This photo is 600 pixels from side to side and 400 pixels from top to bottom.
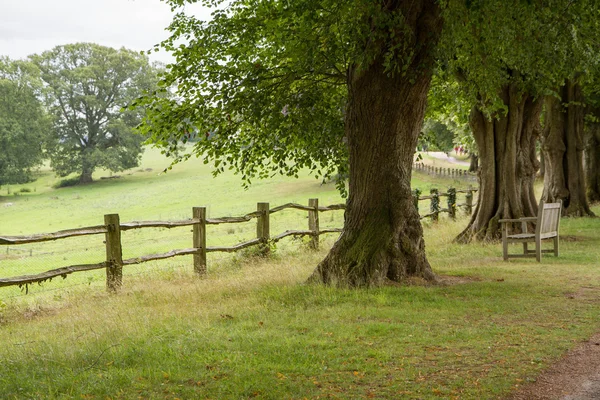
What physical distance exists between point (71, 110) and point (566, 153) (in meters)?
57.9

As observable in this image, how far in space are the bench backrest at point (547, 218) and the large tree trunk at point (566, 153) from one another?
33.5 ft

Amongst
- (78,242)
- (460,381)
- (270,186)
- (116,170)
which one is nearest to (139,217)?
A: (78,242)

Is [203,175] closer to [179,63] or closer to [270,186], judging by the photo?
[270,186]

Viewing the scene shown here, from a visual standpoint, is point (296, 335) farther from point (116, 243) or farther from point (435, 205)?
point (435, 205)

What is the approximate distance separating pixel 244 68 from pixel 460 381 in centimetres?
826

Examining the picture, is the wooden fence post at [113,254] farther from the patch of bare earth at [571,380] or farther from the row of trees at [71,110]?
the row of trees at [71,110]

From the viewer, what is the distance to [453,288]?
10.3 m

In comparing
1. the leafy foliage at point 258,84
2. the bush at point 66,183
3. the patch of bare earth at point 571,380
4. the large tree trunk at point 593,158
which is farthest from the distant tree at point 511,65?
the bush at point 66,183

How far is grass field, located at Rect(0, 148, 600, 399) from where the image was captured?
5387mm

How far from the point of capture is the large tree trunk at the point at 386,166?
10656mm

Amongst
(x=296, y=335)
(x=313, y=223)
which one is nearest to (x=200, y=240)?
(x=313, y=223)

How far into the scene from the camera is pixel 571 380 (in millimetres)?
5715

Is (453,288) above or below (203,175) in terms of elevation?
below

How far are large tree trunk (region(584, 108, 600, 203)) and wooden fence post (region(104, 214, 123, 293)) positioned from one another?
73.8ft
